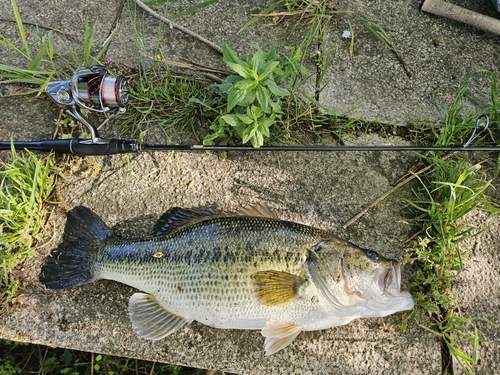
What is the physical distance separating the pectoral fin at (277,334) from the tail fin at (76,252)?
1231 mm

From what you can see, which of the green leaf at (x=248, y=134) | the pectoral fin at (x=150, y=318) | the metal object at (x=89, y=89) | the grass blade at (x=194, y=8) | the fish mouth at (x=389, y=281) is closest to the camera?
the fish mouth at (x=389, y=281)

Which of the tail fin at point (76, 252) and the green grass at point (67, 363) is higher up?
the tail fin at point (76, 252)

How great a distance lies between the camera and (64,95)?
280 centimetres

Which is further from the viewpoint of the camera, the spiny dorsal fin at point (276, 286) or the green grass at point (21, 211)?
the green grass at point (21, 211)

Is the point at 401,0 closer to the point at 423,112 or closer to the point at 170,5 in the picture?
the point at 423,112

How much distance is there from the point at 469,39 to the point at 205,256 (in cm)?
300

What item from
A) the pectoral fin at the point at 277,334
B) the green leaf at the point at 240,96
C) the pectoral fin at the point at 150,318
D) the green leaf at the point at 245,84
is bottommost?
the pectoral fin at the point at 150,318

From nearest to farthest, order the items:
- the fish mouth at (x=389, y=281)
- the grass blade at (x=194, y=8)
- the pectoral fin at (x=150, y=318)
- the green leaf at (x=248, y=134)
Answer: the fish mouth at (x=389, y=281), the pectoral fin at (x=150, y=318), the green leaf at (x=248, y=134), the grass blade at (x=194, y=8)

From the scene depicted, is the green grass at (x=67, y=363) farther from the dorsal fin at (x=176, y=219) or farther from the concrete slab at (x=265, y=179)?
the dorsal fin at (x=176, y=219)

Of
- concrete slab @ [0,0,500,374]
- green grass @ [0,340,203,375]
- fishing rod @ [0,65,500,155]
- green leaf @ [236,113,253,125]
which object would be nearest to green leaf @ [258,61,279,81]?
green leaf @ [236,113,253,125]

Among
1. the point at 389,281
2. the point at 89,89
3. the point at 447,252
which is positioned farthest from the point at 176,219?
the point at 447,252

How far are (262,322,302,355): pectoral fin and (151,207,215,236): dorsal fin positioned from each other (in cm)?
83

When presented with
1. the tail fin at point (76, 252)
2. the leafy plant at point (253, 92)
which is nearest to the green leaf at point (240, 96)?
the leafy plant at point (253, 92)

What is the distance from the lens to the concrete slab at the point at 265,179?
283 centimetres
